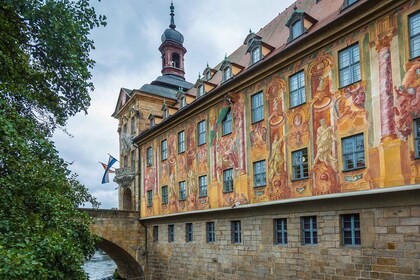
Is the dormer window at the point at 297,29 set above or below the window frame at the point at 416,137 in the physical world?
above

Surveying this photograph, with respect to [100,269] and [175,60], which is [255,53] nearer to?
[175,60]

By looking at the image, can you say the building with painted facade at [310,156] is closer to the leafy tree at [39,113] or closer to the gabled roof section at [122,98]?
the leafy tree at [39,113]

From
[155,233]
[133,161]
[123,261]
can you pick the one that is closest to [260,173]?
[155,233]

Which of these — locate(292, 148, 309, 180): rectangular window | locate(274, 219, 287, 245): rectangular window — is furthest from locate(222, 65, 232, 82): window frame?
locate(274, 219, 287, 245): rectangular window

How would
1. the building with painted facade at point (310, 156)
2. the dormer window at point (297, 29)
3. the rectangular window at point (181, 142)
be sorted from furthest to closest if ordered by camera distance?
the rectangular window at point (181, 142), the dormer window at point (297, 29), the building with painted facade at point (310, 156)

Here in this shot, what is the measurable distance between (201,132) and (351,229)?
9727 mm

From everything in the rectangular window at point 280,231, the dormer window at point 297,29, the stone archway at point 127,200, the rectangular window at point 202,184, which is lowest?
the rectangular window at point 280,231

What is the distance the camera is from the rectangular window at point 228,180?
16886 mm

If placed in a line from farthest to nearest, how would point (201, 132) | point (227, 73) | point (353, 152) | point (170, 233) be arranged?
1. point (170, 233)
2. point (201, 132)
3. point (227, 73)
4. point (353, 152)

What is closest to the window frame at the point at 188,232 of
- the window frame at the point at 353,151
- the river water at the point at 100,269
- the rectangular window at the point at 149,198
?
the rectangular window at the point at 149,198

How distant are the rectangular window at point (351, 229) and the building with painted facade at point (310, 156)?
1.3 inches

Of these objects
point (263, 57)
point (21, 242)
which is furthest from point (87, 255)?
point (263, 57)

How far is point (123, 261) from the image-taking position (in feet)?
88.7

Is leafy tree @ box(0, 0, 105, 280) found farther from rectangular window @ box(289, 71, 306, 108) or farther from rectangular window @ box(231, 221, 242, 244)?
rectangular window @ box(231, 221, 242, 244)
